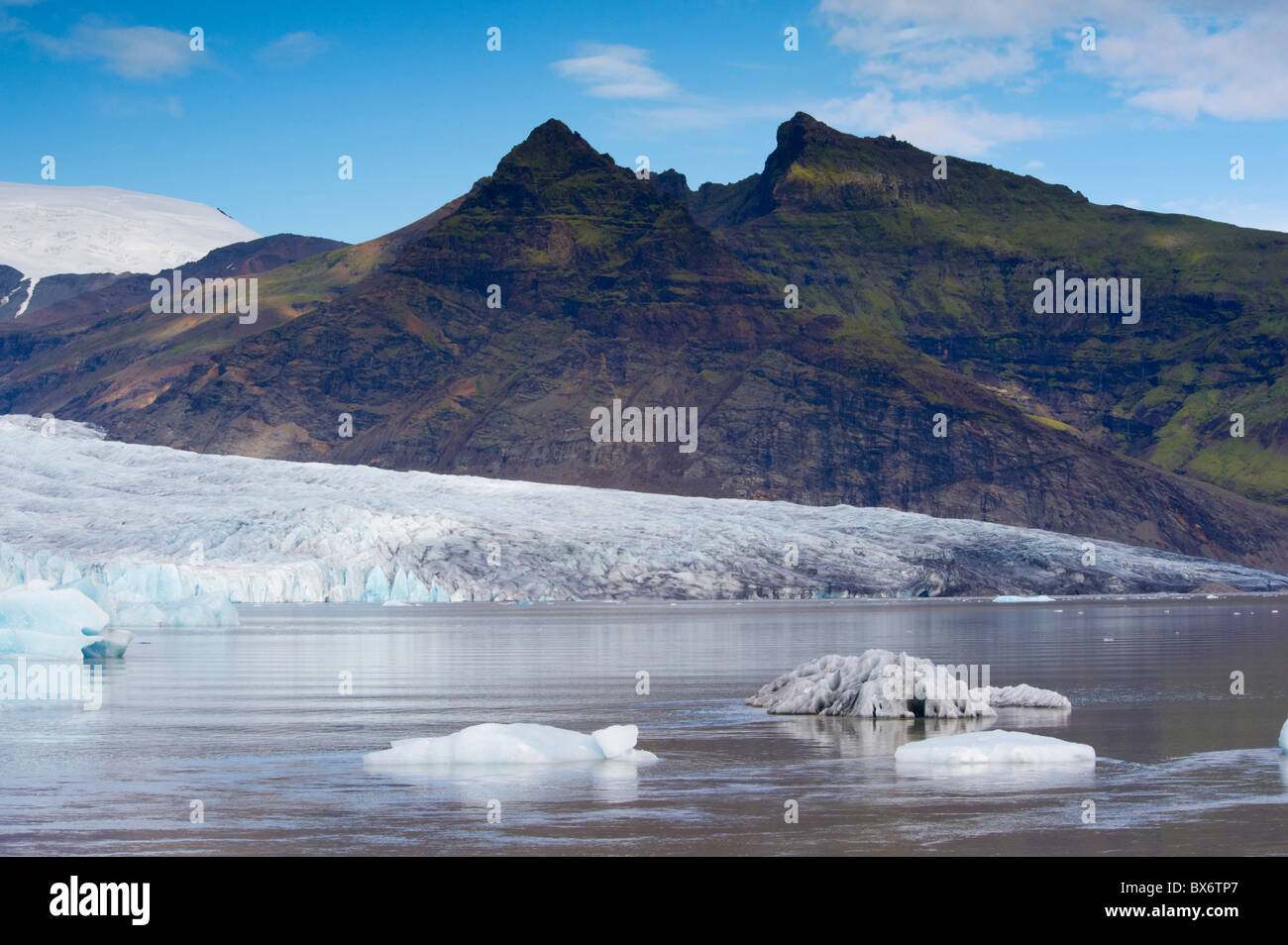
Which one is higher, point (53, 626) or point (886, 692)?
point (53, 626)

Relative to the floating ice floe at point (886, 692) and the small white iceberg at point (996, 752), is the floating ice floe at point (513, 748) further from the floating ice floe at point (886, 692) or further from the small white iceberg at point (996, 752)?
the floating ice floe at point (886, 692)

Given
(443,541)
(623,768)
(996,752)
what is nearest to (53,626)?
(623,768)

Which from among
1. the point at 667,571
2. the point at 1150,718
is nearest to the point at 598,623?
the point at 667,571

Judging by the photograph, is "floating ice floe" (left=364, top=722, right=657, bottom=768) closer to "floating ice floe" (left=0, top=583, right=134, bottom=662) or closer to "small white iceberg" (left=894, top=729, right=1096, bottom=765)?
"small white iceberg" (left=894, top=729, right=1096, bottom=765)

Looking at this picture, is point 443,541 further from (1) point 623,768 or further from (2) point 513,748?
(1) point 623,768

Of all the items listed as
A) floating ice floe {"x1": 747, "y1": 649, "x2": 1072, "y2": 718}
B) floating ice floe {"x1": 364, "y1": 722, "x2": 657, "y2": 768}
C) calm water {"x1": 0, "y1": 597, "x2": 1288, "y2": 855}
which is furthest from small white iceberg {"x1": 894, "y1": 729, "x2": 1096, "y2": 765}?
floating ice floe {"x1": 747, "y1": 649, "x2": 1072, "y2": 718}
